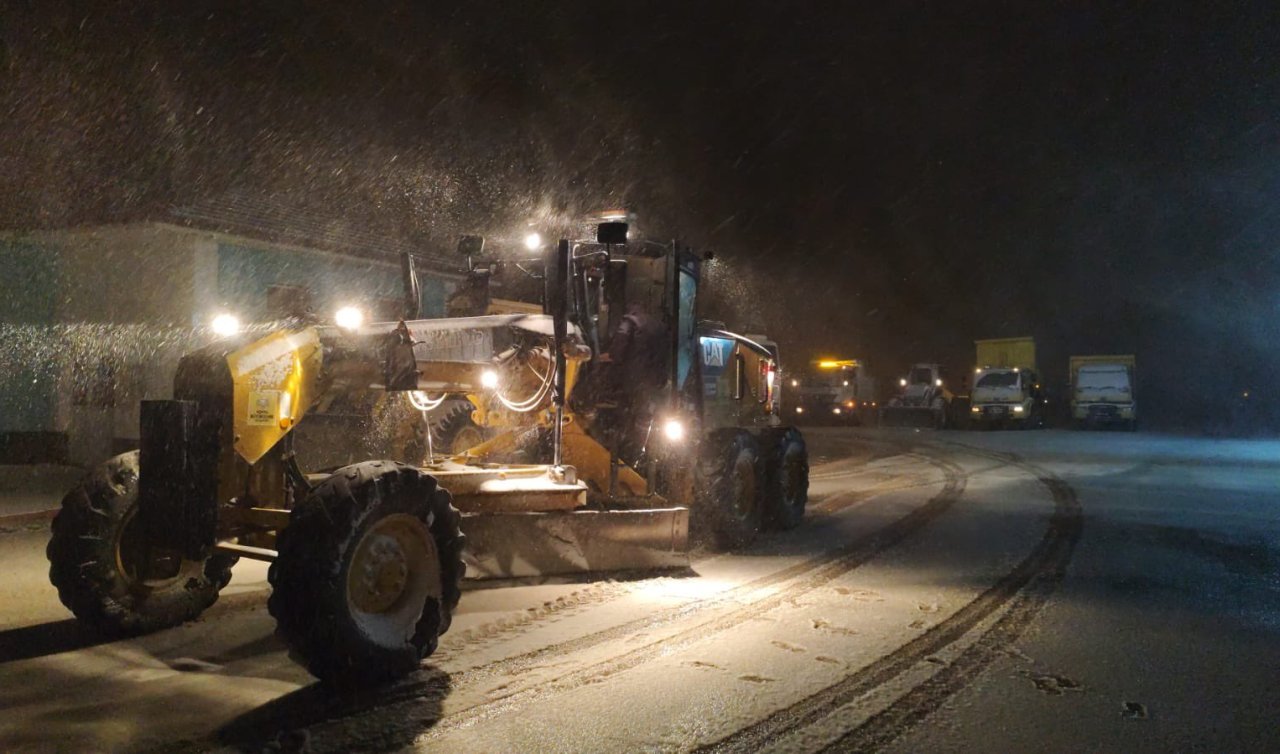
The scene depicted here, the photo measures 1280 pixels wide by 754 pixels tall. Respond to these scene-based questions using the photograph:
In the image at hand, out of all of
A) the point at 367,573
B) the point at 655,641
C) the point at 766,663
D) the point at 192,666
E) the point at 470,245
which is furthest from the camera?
the point at 470,245

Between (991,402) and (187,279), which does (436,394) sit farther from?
(991,402)

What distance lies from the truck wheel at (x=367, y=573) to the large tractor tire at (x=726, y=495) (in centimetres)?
411

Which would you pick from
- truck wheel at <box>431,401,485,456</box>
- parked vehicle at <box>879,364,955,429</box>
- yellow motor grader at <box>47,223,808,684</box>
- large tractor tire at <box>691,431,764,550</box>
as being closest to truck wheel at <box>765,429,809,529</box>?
yellow motor grader at <box>47,223,808,684</box>

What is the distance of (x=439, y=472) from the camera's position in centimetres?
683

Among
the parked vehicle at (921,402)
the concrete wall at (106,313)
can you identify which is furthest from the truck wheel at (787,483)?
the parked vehicle at (921,402)

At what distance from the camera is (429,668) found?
17.9ft

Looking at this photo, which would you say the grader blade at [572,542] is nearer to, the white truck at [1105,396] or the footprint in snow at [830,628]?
the footprint in snow at [830,628]

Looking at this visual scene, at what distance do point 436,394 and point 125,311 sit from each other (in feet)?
38.5

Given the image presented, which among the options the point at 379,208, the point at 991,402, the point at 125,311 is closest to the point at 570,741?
the point at 125,311

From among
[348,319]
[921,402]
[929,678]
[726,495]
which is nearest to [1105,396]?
[921,402]

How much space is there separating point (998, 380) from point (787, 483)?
27.8 meters

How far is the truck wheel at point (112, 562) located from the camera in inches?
229

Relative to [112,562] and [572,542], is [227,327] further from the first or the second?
[572,542]

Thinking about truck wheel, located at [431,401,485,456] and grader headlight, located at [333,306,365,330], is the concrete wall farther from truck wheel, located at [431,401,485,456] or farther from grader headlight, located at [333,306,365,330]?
grader headlight, located at [333,306,365,330]
